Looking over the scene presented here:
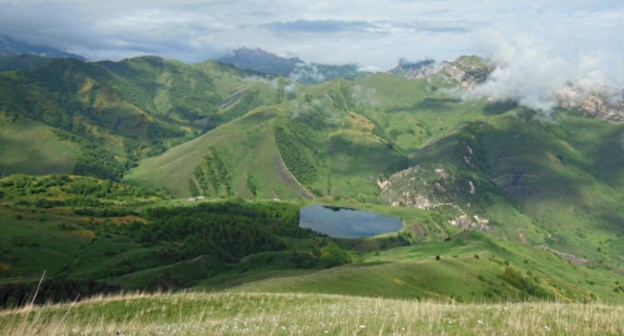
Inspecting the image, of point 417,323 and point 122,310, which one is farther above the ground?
point 417,323

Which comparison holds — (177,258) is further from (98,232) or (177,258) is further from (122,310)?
(122,310)

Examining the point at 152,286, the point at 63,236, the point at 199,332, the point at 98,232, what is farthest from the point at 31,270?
→ the point at 199,332

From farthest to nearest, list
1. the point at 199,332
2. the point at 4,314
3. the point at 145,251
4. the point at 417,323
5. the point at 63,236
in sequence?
the point at 63,236
the point at 145,251
the point at 4,314
the point at 417,323
the point at 199,332

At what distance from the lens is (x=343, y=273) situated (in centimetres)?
7744

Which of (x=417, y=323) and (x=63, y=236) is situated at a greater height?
(x=417, y=323)

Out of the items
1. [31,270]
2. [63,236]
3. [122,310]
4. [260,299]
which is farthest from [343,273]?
[63,236]

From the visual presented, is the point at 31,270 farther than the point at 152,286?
Yes

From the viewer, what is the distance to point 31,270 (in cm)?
14988

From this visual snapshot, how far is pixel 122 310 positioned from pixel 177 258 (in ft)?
460

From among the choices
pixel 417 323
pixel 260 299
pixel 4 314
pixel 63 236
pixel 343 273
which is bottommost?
pixel 63 236

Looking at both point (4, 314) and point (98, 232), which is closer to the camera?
point (4, 314)

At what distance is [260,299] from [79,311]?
40.4 feet

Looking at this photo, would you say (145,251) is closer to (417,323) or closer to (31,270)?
(31,270)

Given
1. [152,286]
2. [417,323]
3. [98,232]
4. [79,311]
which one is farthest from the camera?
[98,232]
